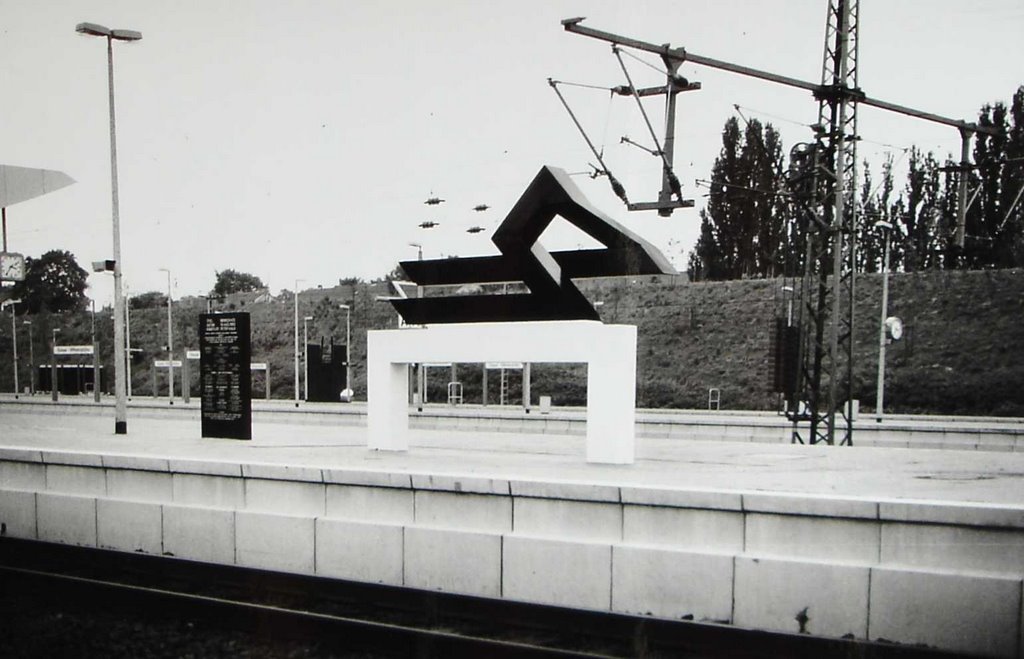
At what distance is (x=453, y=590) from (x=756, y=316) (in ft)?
161

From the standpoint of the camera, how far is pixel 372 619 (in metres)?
9.06

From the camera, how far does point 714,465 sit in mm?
12961

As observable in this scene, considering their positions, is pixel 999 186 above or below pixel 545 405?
above

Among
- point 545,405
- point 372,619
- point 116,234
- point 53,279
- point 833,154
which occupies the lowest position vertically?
point 545,405

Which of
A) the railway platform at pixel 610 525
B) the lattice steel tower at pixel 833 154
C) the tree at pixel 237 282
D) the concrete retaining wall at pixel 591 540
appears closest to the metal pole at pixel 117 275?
the railway platform at pixel 610 525

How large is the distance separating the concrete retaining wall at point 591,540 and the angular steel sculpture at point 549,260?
4.34 meters

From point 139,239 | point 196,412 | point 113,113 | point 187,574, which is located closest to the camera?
point 187,574

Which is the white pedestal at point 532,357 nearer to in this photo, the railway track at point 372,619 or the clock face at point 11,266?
the railway track at point 372,619

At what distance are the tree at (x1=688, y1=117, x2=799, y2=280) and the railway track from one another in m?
29.3

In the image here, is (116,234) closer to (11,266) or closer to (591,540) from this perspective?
(11,266)

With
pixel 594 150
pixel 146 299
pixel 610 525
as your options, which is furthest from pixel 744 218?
pixel 146 299

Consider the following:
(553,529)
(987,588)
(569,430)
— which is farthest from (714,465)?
(569,430)

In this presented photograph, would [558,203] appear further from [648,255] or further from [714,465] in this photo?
[714,465]

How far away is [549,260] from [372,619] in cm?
653
